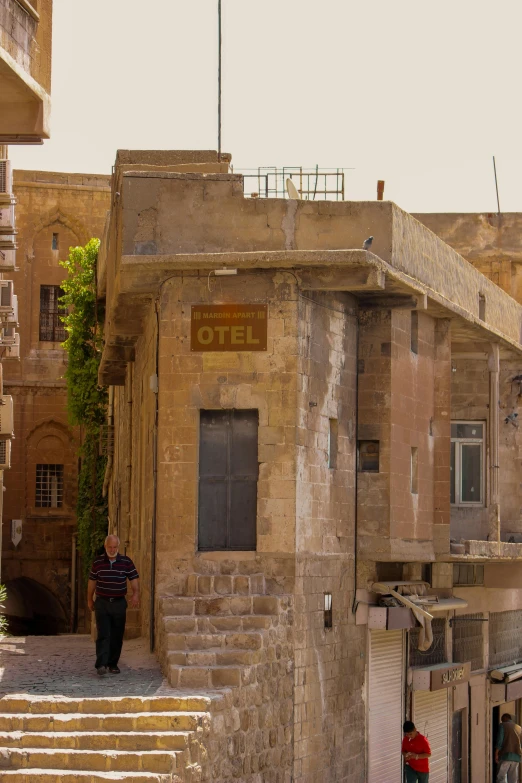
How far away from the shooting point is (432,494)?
1986cm

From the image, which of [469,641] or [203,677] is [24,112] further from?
[469,641]

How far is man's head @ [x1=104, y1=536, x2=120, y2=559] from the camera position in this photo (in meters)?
15.4

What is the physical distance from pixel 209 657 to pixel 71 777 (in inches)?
Answer: 99.6

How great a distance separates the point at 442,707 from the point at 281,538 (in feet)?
21.5

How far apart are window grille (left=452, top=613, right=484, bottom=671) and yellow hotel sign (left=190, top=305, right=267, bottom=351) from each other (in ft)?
25.4

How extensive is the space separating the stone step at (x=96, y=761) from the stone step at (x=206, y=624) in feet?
8.51

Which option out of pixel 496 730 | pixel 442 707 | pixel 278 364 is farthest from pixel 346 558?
pixel 496 730

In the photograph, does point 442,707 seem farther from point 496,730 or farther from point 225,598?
point 225,598

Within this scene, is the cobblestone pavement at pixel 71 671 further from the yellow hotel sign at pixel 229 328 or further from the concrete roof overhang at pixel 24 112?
the concrete roof overhang at pixel 24 112

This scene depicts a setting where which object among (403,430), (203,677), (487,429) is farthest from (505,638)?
A: (203,677)

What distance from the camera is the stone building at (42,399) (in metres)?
36.0

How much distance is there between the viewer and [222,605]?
1574cm

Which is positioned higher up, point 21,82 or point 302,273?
point 21,82

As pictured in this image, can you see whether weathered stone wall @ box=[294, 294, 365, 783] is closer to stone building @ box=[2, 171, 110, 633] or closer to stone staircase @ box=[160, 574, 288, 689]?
stone staircase @ box=[160, 574, 288, 689]
